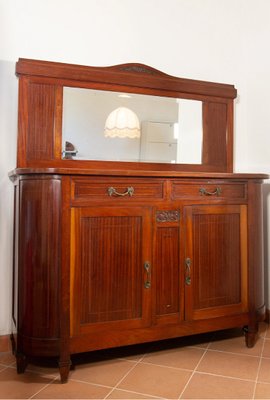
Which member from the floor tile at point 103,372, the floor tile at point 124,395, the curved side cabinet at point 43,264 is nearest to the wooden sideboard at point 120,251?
the curved side cabinet at point 43,264

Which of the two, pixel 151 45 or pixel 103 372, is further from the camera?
pixel 151 45

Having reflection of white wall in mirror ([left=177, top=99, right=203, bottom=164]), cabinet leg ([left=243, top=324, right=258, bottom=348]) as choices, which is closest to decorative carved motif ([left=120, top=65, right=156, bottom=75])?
reflection of white wall in mirror ([left=177, top=99, right=203, bottom=164])

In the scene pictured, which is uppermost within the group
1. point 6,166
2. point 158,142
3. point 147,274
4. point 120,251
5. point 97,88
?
point 97,88

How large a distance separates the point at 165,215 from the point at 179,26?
1.34 m

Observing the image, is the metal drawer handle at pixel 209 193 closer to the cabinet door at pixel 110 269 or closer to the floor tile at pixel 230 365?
the cabinet door at pixel 110 269

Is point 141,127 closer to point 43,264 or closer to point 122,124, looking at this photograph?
point 122,124

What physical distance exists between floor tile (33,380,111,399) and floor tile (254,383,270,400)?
24.7 inches

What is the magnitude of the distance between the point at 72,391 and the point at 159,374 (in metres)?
0.41

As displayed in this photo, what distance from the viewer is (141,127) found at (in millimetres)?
2299

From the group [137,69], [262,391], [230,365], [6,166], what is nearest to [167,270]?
[230,365]

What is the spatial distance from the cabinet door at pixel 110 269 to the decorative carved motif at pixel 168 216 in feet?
0.19

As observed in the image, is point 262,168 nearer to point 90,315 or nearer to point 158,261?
point 158,261

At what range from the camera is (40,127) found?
2.05m

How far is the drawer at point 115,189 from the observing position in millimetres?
1700
